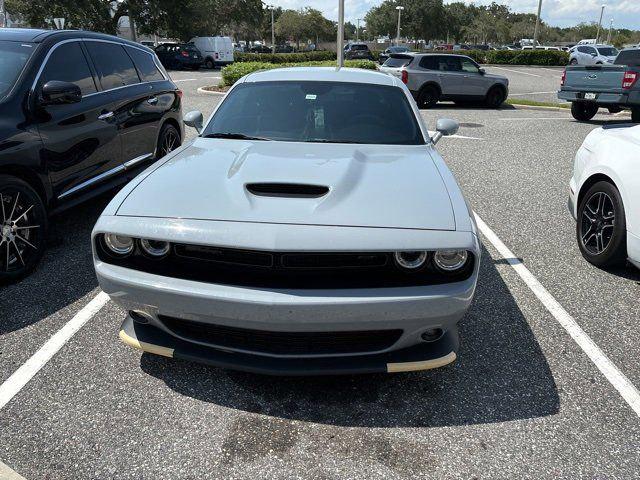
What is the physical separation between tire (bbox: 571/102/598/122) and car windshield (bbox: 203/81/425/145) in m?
10.7

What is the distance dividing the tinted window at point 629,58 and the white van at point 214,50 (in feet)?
85.8

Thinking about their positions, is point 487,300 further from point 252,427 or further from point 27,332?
point 27,332

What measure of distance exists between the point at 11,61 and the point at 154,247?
2.94 meters

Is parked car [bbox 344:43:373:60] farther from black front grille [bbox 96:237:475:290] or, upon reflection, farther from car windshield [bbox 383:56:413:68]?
black front grille [bbox 96:237:475:290]

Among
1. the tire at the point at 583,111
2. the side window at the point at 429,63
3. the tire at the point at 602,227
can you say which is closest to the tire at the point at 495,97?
the side window at the point at 429,63

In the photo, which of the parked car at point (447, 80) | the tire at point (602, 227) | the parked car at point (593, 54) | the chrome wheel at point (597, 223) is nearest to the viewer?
the tire at point (602, 227)

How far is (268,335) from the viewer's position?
8.45ft

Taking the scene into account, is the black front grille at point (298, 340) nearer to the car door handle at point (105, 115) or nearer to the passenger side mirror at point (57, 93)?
the passenger side mirror at point (57, 93)

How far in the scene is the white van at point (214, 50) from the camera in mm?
33906

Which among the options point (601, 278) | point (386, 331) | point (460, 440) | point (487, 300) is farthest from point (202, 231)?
point (601, 278)

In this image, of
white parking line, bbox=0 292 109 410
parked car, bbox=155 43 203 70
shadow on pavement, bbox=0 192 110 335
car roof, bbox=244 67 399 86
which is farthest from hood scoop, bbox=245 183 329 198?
parked car, bbox=155 43 203 70

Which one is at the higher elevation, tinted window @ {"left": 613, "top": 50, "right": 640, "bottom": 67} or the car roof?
the car roof

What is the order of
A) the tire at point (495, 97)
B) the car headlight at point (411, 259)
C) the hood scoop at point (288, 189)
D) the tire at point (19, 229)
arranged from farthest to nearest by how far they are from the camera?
the tire at point (495, 97) → the tire at point (19, 229) → the hood scoop at point (288, 189) → the car headlight at point (411, 259)

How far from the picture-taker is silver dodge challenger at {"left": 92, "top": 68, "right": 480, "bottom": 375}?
241cm
